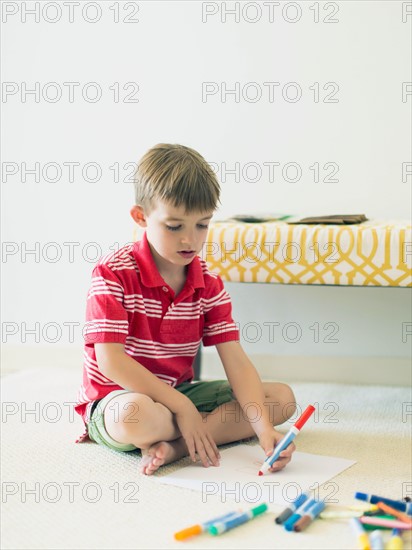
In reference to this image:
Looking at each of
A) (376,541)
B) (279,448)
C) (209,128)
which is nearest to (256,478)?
(279,448)

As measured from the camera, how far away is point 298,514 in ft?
3.23

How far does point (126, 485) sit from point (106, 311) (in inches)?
11.0

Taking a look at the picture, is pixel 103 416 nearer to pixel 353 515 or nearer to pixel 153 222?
pixel 153 222

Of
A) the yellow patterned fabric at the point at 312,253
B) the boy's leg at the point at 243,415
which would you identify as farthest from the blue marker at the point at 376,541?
the yellow patterned fabric at the point at 312,253

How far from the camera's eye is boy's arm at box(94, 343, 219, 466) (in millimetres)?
1224

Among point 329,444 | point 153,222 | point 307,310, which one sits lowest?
point 329,444

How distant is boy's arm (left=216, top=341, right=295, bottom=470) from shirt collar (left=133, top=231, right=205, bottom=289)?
0.42ft

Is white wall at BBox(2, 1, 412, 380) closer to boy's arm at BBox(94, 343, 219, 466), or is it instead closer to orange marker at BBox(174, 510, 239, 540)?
boy's arm at BBox(94, 343, 219, 466)

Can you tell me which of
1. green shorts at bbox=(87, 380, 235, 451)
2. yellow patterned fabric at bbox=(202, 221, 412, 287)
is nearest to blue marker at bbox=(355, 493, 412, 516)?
green shorts at bbox=(87, 380, 235, 451)

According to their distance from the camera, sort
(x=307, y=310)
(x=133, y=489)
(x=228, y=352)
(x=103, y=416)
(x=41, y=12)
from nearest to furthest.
→ 1. (x=133, y=489)
2. (x=103, y=416)
3. (x=228, y=352)
4. (x=307, y=310)
5. (x=41, y=12)

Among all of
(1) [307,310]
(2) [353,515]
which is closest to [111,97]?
(1) [307,310]

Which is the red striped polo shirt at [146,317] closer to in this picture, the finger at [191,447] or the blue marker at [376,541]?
the finger at [191,447]

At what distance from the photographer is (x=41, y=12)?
221 cm

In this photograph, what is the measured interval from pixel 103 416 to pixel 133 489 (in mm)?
166
